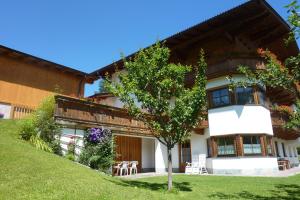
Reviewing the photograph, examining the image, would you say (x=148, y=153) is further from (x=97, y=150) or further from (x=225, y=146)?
(x=97, y=150)

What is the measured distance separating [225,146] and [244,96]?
374 centimetres

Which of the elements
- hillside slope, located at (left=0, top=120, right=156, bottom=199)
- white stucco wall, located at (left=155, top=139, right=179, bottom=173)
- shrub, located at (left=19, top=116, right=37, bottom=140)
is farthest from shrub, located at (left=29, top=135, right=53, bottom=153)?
white stucco wall, located at (left=155, top=139, right=179, bottom=173)

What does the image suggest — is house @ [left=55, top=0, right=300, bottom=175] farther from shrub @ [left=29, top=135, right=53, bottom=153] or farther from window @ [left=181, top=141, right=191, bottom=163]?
shrub @ [left=29, top=135, right=53, bottom=153]

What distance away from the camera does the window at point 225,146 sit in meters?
18.9

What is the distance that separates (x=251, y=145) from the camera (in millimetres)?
18516

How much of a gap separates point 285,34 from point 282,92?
189 inches

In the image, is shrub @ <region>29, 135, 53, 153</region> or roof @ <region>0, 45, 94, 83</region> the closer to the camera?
shrub @ <region>29, 135, 53, 153</region>

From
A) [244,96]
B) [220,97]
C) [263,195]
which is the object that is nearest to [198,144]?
[220,97]

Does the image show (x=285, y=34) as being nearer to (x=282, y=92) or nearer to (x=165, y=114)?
(x=282, y=92)

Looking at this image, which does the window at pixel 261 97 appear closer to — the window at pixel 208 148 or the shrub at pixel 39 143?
the window at pixel 208 148

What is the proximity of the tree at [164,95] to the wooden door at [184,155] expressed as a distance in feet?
36.7

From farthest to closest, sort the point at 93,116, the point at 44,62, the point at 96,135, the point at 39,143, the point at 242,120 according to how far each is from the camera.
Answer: the point at 44,62, the point at 242,120, the point at 93,116, the point at 96,135, the point at 39,143

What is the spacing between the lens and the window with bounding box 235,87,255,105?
19.1m

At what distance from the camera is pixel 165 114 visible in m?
10.5
